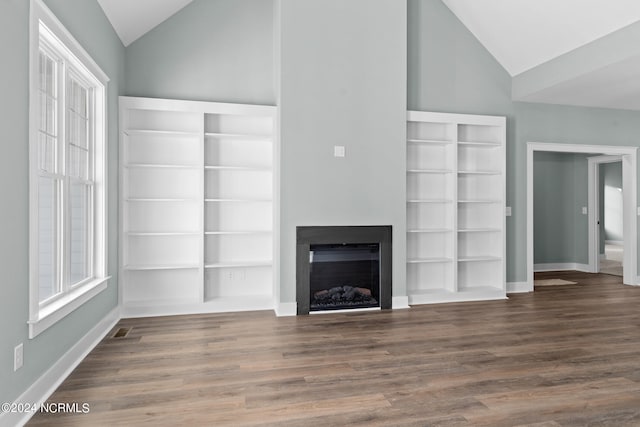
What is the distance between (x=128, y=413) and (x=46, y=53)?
2.29m

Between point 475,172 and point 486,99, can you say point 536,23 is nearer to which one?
point 486,99

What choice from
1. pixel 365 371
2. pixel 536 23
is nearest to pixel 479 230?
pixel 536 23

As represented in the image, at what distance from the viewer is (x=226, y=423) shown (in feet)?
7.30

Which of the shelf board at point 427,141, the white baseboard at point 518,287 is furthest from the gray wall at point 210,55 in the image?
the white baseboard at point 518,287

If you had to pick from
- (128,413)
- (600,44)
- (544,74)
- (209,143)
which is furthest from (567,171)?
(128,413)

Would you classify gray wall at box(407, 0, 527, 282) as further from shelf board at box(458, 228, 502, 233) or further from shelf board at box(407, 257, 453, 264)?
shelf board at box(407, 257, 453, 264)

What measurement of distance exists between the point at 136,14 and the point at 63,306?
9.72 ft

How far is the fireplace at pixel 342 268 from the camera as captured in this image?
15.1 feet

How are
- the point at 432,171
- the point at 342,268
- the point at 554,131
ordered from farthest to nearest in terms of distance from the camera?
1. the point at 554,131
2. the point at 432,171
3. the point at 342,268

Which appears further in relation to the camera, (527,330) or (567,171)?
(567,171)

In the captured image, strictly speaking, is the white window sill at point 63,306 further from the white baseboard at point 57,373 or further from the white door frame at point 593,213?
the white door frame at point 593,213

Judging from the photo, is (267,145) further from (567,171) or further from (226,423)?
(567,171)

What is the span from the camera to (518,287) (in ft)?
19.2

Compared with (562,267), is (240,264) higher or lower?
higher
